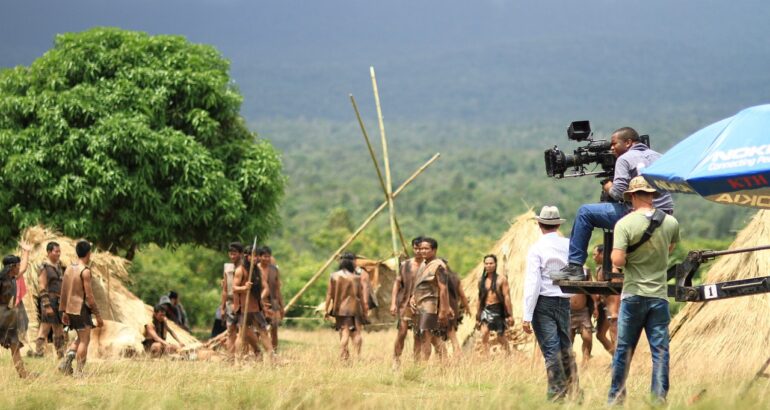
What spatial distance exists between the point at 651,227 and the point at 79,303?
661cm

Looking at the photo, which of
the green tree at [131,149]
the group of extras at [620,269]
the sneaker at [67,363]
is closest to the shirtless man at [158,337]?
the sneaker at [67,363]

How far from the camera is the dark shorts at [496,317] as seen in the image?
1720 centimetres

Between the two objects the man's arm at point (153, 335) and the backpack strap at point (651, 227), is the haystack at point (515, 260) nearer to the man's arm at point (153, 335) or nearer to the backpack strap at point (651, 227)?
the man's arm at point (153, 335)

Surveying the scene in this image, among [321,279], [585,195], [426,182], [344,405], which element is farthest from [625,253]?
[426,182]

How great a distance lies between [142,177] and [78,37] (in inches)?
151

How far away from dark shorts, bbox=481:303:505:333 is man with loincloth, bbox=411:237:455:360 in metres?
1.67

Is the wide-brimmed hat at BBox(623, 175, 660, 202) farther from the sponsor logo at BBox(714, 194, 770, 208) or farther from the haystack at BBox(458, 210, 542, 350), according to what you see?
the haystack at BBox(458, 210, 542, 350)

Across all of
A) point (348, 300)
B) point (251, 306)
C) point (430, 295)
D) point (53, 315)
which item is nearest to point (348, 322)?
point (348, 300)

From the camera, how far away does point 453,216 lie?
9300 centimetres

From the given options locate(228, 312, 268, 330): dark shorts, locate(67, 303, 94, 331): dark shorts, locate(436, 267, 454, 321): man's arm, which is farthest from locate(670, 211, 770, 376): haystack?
locate(67, 303, 94, 331): dark shorts

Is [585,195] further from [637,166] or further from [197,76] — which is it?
[637,166]

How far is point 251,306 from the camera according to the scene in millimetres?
16953

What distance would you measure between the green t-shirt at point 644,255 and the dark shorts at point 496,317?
7.42m

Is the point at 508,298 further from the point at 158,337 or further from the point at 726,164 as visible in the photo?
the point at 726,164
